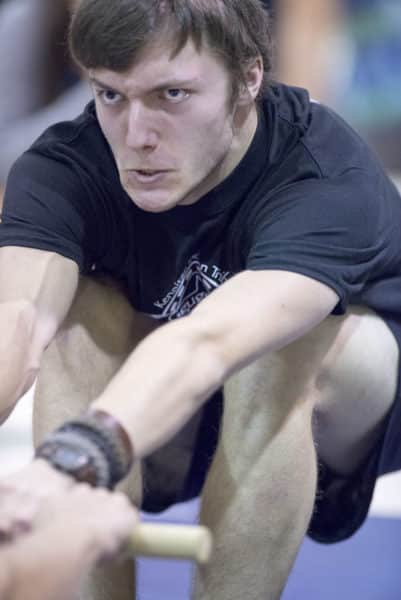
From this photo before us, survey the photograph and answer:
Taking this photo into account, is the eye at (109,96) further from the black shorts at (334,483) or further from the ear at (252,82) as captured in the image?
the black shorts at (334,483)

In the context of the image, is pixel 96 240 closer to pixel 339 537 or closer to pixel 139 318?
pixel 139 318

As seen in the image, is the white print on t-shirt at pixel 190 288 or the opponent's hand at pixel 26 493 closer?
the opponent's hand at pixel 26 493

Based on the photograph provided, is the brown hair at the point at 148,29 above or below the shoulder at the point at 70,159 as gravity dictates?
above

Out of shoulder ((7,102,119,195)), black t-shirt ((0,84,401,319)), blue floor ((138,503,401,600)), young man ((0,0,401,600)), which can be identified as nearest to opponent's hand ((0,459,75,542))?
young man ((0,0,401,600))

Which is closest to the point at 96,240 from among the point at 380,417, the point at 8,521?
the point at 380,417

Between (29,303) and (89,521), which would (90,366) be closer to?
(29,303)

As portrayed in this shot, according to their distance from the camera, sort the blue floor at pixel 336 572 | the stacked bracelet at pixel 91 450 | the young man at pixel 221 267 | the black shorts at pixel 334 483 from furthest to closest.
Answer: the blue floor at pixel 336 572, the black shorts at pixel 334 483, the young man at pixel 221 267, the stacked bracelet at pixel 91 450

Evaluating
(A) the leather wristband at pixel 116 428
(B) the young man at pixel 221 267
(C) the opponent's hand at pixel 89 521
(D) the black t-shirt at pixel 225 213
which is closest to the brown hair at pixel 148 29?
(B) the young man at pixel 221 267

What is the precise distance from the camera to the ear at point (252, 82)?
154 centimetres

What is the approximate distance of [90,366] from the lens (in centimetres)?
160

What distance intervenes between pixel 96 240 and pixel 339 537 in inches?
19.8

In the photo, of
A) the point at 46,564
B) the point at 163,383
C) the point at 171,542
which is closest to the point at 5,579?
the point at 46,564

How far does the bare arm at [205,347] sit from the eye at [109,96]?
25 cm

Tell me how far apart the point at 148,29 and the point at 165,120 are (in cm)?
10
